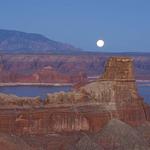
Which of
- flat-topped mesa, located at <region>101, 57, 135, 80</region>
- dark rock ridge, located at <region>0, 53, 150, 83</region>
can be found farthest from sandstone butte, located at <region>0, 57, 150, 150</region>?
dark rock ridge, located at <region>0, 53, 150, 83</region>

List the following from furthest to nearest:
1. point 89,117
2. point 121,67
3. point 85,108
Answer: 1. point 121,67
2. point 85,108
3. point 89,117

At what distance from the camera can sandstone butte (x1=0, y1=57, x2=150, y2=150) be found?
3231 cm

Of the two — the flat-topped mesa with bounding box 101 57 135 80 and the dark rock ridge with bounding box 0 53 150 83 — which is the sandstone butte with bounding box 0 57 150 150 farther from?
the dark rock ridge with bounding box 0 53 150 83

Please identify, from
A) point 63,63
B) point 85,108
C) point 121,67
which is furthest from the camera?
point 63,63

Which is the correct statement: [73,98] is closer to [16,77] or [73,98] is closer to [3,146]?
[3,146]

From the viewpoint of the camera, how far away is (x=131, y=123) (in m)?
36.3

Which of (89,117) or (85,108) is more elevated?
(85,108)

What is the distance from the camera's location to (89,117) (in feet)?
114

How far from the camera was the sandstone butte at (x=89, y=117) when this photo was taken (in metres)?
32.3

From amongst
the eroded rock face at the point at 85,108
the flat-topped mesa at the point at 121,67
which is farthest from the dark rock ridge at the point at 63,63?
the flat-topped mesa at the point at 121,67

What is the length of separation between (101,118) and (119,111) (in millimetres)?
1235

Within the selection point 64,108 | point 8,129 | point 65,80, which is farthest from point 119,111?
point 65,80

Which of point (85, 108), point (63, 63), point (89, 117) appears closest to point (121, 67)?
point (85, 108)

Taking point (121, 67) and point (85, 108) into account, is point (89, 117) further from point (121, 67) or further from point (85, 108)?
point (121, 67)
